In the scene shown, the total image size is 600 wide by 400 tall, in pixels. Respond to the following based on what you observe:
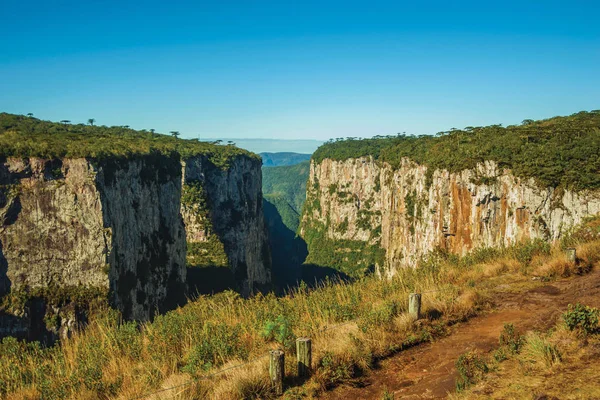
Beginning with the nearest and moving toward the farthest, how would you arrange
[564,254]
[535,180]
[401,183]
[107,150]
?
[564,254], [535,180], [107,150], [401,183]

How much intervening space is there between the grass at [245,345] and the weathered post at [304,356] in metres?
0.20

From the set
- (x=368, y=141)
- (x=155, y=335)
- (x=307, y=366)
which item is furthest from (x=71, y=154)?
(x=368, y=141)

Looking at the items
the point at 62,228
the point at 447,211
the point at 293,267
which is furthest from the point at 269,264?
the point at 62,228

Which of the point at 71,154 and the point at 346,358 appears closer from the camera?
the point at 346,358

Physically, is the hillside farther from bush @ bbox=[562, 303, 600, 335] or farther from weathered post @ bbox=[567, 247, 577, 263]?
bush @ bbox=[562, 303, 600, 335]

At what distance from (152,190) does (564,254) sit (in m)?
64.3

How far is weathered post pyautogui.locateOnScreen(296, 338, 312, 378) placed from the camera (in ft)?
28.6

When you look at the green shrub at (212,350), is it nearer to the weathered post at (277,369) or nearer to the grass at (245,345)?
the grass at (245,345)

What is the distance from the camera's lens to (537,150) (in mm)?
47250

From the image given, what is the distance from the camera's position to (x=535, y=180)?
4581 centimetres

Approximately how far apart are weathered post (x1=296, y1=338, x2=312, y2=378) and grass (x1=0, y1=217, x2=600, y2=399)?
0.65ft

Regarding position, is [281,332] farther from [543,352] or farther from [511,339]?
[543,352]

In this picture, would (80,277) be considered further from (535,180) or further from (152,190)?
(535,180)

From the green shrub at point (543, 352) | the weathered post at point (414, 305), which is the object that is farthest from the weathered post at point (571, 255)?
the green shrub at point (543, 352)
